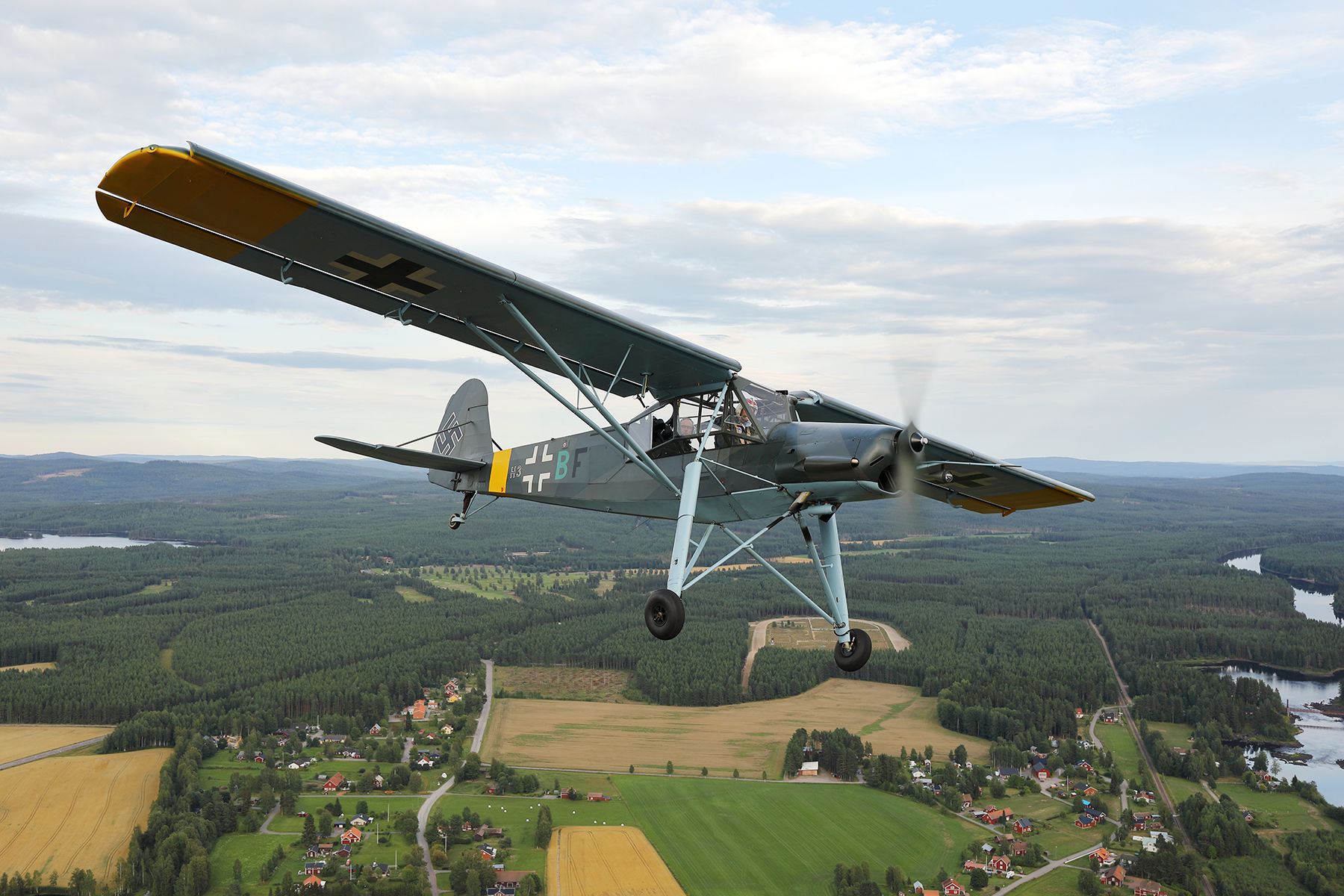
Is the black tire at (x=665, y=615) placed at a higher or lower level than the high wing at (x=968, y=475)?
lower

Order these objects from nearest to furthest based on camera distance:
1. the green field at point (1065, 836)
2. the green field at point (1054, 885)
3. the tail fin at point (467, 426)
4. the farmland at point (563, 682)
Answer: the tail fin at point (467, 426)
the green field at point (1054, 885)
the green field at point (1065, 836)
the farmland at point (563, 682)

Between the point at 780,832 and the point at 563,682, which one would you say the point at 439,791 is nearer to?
the point at 780,832

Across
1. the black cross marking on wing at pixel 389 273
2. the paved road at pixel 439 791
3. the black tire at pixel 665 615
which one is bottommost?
the paved road at pixel 439 791

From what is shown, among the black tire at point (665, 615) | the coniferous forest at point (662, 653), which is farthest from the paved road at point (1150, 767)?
the black tire at point (665, 615)

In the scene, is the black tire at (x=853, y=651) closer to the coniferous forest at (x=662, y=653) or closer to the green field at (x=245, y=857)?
the green field at (x=245, y=857)

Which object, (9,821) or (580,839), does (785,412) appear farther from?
(9,821)

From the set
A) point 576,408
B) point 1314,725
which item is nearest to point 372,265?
point 576,408

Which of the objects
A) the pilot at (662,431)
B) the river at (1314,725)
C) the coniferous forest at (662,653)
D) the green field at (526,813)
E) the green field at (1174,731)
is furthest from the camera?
the green field at (1174,731)

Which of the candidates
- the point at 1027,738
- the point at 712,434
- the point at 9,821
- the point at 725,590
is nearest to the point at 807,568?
the point at 725,590
